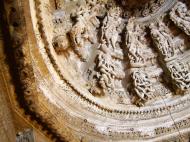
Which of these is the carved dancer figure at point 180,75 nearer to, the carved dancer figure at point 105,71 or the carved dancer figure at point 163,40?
the carved dancer figure at point 163,40

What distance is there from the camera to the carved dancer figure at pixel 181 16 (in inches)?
173

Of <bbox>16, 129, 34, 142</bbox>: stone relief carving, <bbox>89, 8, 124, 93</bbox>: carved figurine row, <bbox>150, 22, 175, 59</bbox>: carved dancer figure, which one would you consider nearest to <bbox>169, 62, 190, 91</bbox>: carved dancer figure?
<bbox>150, 22, 175, 59</bbox>: carved dancer figure

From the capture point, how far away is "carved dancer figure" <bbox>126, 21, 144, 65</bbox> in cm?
440

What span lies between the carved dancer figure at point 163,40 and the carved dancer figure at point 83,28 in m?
0.61

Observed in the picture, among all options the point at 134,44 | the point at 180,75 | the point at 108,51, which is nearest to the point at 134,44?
the point at 134,44

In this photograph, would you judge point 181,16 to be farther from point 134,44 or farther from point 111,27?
point 111,27

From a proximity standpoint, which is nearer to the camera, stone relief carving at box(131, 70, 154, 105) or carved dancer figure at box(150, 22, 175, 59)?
stone relief carving at box(131, 70, 154, 105)

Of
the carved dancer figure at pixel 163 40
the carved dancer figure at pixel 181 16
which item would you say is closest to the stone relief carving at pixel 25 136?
the carved dancer figure at pixel 163 40

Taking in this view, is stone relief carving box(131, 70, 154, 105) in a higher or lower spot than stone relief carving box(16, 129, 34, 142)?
lower

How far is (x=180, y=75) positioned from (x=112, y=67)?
26.1 inches

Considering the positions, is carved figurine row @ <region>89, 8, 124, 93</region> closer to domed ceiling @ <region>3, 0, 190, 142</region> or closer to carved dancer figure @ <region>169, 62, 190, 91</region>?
domed ceiling @ <region>3, 0, 190, 142</region>

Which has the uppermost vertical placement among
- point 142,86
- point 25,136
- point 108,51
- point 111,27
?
point 111,27

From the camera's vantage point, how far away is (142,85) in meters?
4.21

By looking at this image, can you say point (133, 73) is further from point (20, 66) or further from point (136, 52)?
point (20, 66)
